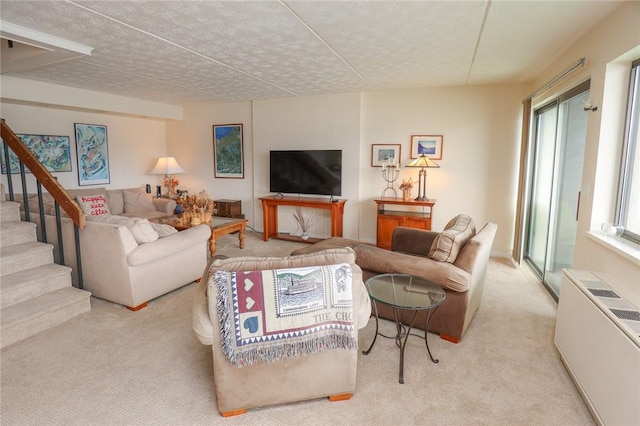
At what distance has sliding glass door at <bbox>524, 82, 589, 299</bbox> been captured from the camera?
3250mm

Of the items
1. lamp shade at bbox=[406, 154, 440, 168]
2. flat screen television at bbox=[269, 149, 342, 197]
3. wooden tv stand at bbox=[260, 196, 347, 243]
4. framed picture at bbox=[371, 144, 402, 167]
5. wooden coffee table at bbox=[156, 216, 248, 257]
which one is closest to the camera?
wooden coffee table at bbox=[156, 216, 248, 257]

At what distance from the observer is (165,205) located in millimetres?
6148

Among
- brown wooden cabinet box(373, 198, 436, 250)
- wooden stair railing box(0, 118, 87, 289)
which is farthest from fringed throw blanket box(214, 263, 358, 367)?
brown wooden cabinet box(373, 198, 436, 250)

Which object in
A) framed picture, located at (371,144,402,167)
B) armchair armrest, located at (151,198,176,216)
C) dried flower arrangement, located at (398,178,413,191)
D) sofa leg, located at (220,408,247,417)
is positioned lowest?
sofa leg, located at (220,408,247,417)

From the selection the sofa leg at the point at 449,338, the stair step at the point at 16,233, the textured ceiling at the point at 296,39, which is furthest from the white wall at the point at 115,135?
the sofa leg at the point at 449,338

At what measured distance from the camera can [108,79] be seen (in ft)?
15.1

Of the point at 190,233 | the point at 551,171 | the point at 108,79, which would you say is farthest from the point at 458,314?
the point at 108,79

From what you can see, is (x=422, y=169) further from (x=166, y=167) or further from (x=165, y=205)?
Result: (x=166, y=167)

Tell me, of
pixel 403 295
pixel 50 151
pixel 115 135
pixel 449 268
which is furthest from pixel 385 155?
pixel 50 151

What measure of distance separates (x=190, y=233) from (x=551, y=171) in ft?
13.2

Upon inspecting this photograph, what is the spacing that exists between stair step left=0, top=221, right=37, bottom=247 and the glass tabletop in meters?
3.55

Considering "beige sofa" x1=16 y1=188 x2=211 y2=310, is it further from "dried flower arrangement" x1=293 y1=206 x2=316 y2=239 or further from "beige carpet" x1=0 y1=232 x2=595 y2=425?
"dried flower arrangement" x1=293 y1=206 x2=316 y2=239

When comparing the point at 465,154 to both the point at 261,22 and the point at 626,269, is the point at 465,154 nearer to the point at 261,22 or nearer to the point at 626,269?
the point at 626,269

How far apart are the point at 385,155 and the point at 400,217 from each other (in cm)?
108
